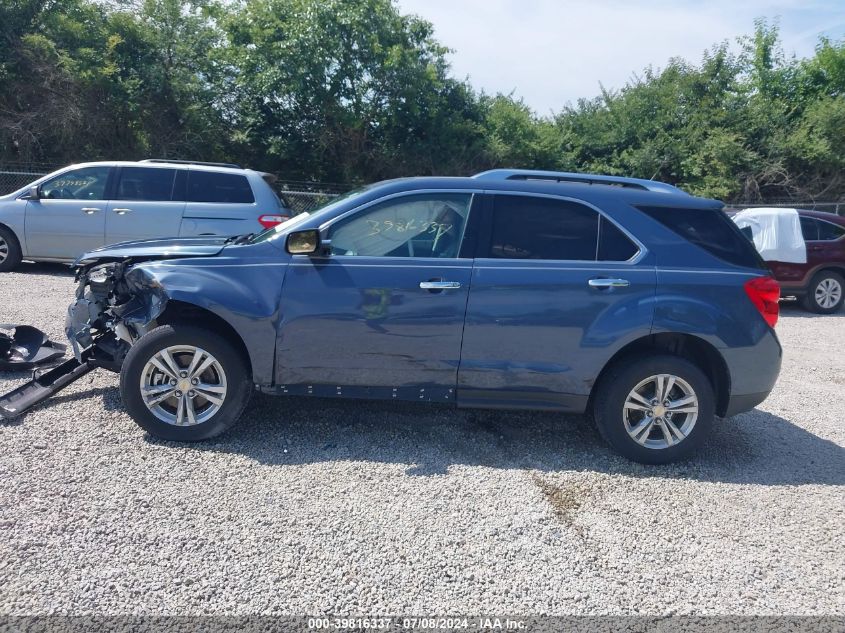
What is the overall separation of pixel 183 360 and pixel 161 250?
2.85 ft

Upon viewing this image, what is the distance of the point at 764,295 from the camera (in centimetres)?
450

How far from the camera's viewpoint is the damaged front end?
4.53m

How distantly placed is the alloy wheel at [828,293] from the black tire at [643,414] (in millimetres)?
8723

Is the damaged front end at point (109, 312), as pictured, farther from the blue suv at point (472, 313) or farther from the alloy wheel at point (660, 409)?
the alloy wheel at point (660, 409)

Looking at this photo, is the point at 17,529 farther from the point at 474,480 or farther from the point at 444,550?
the point at 474,480

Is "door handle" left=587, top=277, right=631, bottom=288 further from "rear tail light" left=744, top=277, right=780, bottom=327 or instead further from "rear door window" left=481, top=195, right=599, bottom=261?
"rear tail light" left=744, top=277, right=780, bottom=327

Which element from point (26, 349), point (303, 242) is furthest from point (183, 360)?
point (26, 349)

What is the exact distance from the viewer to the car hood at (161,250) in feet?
15.0

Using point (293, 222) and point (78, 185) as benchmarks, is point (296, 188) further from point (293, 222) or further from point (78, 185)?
point (293, 222)

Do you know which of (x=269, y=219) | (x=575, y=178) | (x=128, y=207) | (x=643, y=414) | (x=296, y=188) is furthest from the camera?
(x=296, y=188)

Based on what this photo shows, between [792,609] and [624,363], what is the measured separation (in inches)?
71.7

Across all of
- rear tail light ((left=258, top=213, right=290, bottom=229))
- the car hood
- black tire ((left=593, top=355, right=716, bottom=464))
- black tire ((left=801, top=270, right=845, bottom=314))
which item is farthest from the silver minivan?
black tire ((left=801, top=270, right=845, bottom=314))

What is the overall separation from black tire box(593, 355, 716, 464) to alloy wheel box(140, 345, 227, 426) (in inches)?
102

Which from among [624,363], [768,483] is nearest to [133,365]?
[624,363]
